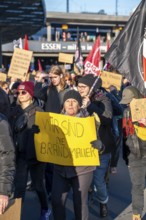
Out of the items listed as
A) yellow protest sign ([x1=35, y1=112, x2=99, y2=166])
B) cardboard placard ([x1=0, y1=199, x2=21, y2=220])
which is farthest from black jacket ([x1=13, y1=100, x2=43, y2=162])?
cardboard placard ([x1=0, y1=199, x2=21, y2=220])

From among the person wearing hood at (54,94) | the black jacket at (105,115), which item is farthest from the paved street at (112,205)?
the black jacket at (105,115)

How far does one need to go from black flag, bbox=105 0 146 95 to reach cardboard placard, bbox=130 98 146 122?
0.12 metres

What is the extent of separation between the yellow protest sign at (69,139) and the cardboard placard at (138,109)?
50 cm

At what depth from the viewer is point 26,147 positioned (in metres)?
5.14

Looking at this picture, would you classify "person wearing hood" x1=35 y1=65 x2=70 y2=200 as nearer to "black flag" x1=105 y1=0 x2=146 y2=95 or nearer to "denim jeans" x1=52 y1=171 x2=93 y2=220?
"black flag" x1=105 y1=0 x2=146 y2=95

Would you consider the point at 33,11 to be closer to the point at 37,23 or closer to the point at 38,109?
the point at 37,23

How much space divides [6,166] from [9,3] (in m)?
17.4

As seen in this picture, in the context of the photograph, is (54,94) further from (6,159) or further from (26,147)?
(6,159)

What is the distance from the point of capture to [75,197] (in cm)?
466

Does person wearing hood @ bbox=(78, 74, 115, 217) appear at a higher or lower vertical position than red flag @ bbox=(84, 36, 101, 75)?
higher

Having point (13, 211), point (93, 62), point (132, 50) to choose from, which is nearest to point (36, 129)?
point (132, 50)

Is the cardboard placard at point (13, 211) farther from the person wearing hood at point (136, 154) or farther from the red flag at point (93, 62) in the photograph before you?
the red flag at point (93, 62)

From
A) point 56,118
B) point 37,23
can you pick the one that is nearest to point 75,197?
point 56,118

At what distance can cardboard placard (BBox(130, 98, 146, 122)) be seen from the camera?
16.2 feet
